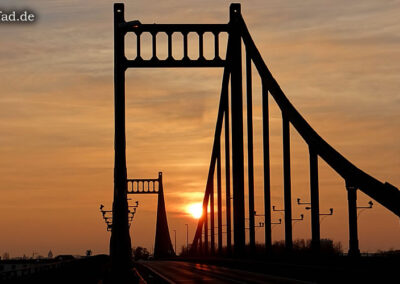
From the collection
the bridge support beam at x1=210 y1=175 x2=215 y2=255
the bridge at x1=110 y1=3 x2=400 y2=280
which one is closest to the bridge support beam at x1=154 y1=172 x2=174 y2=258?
the bridge support beam at x1=210 y1=175 x2=215 y2=255

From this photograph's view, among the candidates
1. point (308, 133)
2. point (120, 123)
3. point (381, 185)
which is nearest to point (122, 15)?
point (120, 123)

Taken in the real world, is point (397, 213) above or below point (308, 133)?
below

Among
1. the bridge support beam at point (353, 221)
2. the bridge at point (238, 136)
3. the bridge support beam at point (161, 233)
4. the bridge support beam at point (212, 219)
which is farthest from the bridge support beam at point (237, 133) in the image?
the bridge support beam at point (161, 233)

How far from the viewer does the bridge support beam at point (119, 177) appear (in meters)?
38.2

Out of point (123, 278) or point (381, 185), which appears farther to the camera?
point (123, 278)

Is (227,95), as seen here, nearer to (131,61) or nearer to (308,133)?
(131,61)

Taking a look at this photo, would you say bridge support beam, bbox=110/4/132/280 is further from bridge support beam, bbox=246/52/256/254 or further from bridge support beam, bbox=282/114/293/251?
bridge support beam, bbox=282/114/293/251

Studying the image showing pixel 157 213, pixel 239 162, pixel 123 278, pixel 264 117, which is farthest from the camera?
pixel 157 213

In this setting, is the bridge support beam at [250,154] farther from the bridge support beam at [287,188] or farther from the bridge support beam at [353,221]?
the bridge support beam at [353,221]

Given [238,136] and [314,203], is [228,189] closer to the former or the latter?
[238,136]

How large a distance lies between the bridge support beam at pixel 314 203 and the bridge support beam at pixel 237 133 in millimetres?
10627

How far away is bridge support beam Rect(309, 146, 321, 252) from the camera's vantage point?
33375mm

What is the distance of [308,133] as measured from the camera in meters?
36.7

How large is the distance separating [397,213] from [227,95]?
32.6 m
